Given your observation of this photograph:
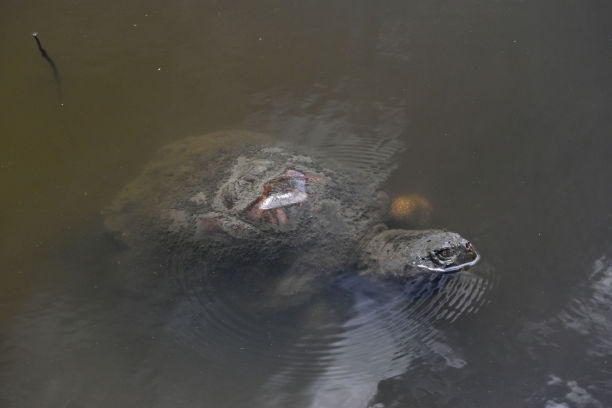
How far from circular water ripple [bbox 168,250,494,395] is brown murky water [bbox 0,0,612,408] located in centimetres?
1

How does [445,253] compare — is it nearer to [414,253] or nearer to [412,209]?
[414,253]

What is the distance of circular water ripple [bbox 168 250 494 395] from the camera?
330 centimetres

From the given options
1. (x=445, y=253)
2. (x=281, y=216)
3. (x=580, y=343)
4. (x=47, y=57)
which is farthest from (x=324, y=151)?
(x=47, y=57)

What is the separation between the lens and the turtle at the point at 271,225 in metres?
3.20

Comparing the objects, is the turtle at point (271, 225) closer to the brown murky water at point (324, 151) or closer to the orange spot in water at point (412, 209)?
the orange spot in water at point (412, 209)

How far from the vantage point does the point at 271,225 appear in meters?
3.17

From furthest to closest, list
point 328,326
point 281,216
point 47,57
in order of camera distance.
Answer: point 47,57 → point 328,326 → point 281,216

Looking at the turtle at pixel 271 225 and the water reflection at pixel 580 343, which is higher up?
the turtle at pixel 271 225

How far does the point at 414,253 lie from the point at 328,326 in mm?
809

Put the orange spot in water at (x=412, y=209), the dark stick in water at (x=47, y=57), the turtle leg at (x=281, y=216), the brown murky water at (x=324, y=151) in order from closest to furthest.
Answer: the turtle leg at (x=281, y=216) < the brown murky water at (x=324, y=151) < the orange spot in water at (x=412, y=209) < the dark stick in water at (x=47, y=57)

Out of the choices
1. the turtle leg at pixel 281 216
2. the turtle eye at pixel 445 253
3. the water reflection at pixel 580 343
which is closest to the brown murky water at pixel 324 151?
the water reflection at pixel 580 343

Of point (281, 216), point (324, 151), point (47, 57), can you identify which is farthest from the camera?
point (47, 57)

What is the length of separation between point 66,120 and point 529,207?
4.05 m

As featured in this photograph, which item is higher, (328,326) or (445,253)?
(445,253)
